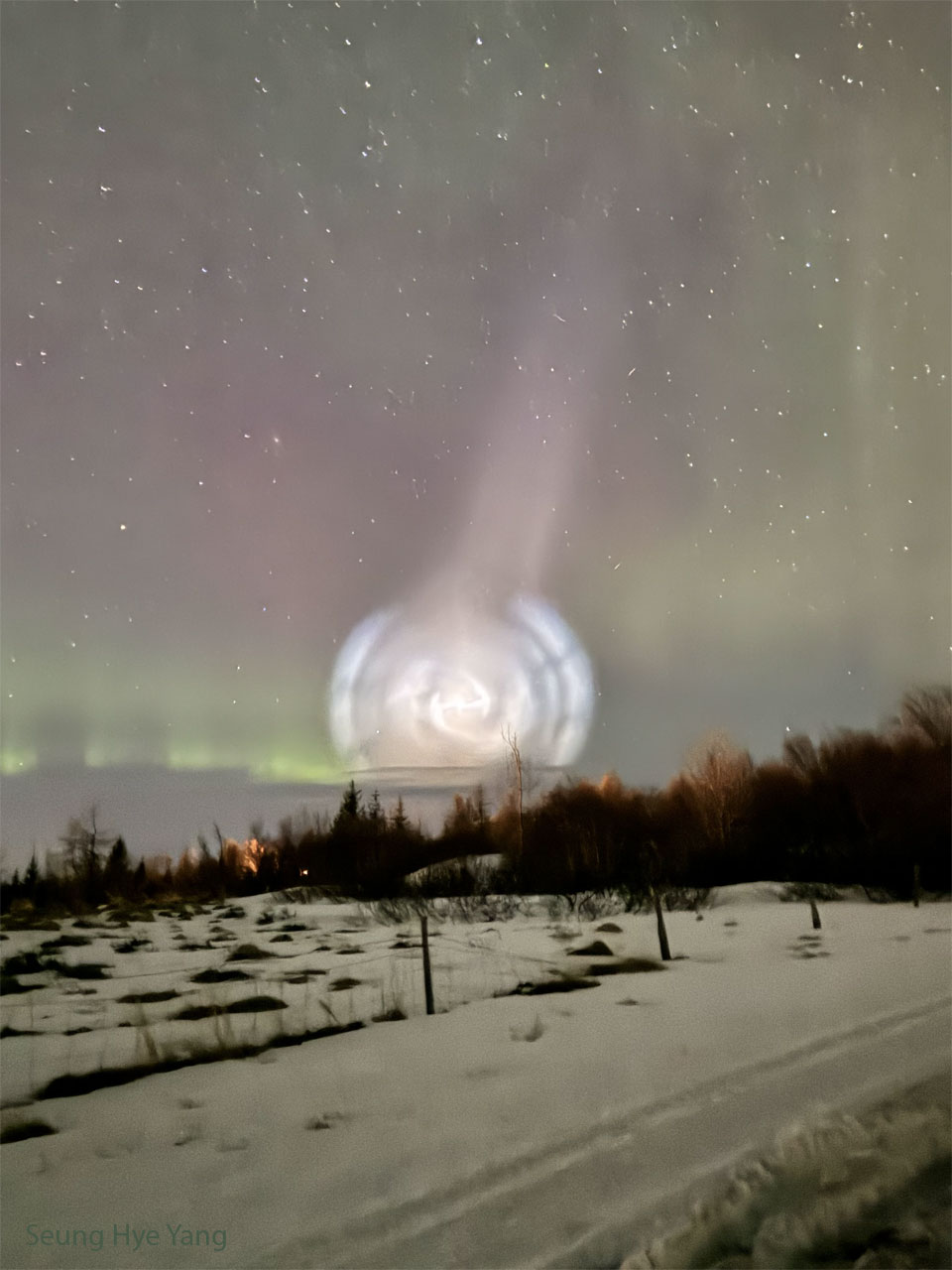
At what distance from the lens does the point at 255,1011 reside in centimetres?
231

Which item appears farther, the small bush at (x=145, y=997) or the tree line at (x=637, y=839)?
the tree line at (x=637, y=839)

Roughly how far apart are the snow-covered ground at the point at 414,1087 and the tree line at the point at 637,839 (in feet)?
0.36

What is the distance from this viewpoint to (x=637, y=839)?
3023 mm

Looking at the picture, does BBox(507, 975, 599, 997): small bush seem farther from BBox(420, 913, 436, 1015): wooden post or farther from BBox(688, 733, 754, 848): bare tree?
BBox(688, 733, 754, 848): bare tree

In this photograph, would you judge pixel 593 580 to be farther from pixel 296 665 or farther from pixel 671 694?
pixel 296 665

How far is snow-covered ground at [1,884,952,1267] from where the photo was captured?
6.47ft

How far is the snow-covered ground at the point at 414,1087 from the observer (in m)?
1.97

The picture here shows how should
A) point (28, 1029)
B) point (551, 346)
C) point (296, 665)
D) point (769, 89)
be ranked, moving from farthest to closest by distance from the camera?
point (769, 89) < point (551, 346) < point (296, 665) < point (28, 1029)

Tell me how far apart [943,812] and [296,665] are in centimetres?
258

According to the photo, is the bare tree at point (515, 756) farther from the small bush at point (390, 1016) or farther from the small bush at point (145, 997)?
the small bush at point (145, 997)

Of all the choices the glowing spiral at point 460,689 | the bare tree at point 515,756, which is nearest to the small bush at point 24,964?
the glowing spiral at point 460,689

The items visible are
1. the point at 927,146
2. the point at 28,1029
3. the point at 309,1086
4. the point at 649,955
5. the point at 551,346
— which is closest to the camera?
the point at 28,1029

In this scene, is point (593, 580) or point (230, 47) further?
point (593, 580)

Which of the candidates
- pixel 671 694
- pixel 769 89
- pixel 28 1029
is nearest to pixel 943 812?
pixel 671 694
